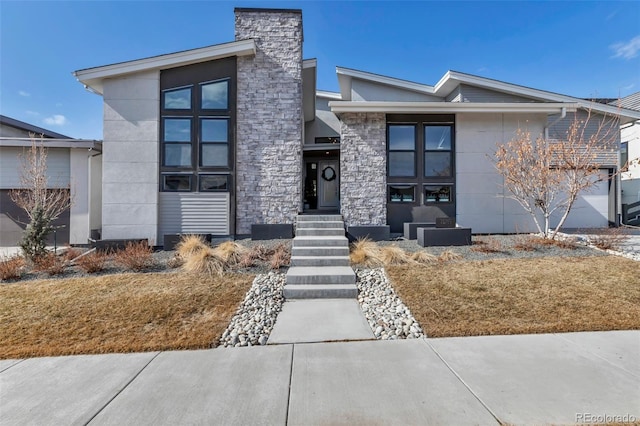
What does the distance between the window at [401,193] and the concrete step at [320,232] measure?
9.39 feet

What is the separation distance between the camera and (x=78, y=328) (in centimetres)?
390

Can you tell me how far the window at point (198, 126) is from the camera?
29.1ft

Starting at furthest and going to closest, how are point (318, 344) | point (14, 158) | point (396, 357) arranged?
1. point (14, 158)
2. point (318, 344)
3. point (396, 357)

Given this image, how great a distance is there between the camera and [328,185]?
1201 centimetres

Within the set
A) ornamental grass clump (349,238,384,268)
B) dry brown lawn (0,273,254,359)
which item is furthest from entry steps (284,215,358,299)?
dry brown lawn (0,273,254,359)

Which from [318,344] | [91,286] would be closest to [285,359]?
[318,344]

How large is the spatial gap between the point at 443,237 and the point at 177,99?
917 cm

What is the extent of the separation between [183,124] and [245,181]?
8.75 feet

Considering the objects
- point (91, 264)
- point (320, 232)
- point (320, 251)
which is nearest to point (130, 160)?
point (91, 264)

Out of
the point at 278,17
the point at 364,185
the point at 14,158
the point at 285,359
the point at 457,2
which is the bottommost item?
the point at 285,359

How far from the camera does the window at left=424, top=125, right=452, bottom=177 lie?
31.7 feet

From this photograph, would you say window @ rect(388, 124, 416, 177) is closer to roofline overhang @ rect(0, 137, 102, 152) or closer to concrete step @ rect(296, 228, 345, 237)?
concrete step @ rect(296, 228, 345, 237)

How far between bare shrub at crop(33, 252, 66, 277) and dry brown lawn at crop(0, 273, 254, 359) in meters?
0.39

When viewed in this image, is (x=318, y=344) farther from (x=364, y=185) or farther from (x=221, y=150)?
(x=221, y=150)
